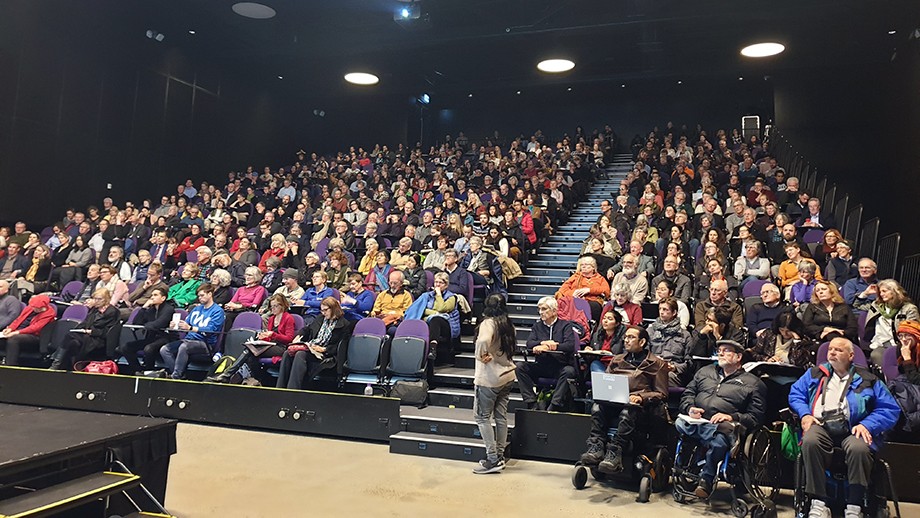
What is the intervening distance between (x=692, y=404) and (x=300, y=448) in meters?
3.00

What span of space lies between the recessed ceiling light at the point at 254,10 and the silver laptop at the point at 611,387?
32.9ft

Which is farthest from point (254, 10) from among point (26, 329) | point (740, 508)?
point (740, 508)

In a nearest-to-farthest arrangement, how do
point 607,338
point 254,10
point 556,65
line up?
1. point 607,338
2. point 254,10
3. point 556,65

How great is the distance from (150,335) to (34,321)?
1.52 m

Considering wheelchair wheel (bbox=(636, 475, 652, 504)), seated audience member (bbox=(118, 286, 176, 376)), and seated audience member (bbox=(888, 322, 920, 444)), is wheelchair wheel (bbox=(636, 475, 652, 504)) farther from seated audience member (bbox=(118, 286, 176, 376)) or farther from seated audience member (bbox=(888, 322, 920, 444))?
seated audience member (bbox=(118, 286, 176, 376))

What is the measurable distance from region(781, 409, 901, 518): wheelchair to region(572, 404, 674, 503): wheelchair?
772 millimetres

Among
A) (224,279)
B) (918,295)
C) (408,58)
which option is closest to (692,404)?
(918,295)

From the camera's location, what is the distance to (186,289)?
771 cm

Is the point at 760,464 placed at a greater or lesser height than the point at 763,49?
lesser

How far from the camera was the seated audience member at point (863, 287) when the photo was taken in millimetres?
5504

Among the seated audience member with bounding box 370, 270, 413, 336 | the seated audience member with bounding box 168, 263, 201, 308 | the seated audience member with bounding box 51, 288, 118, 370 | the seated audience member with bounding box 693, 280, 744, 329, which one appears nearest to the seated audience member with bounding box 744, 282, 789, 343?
the seated audience member with bounding box 693, 280, 744, 329

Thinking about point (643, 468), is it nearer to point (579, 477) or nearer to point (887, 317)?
point (579, 477)

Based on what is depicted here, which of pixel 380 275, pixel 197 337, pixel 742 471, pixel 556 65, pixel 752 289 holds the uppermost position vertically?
pixel 556 65

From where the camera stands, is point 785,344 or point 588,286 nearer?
point 785,344
